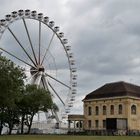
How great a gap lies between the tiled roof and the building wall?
1.49m

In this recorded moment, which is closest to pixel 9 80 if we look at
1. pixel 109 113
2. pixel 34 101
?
pixel 34 101

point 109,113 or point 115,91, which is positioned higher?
point 115,91

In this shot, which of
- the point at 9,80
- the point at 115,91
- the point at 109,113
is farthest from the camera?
the point at 109,113

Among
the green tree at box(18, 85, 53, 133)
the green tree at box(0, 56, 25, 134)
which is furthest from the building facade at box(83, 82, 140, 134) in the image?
the green tree at box(0, 56, 25, 134)

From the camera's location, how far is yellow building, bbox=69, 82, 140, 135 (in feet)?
447

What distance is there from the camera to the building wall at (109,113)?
135875mm

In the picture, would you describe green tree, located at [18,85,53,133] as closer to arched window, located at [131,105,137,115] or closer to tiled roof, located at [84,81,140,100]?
tiled roof, located at [84,81,140,100]

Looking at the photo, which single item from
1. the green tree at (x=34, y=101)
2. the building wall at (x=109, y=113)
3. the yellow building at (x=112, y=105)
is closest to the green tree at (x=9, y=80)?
the green tree at (x=34, y=101)

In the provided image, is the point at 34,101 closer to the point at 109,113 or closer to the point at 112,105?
the point at 112,105

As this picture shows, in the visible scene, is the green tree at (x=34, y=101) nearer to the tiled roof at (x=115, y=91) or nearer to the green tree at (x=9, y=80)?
the green tree at (x=9, y=80)

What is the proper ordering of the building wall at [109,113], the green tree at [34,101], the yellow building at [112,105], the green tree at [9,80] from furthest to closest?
the yellow building at [112,105], the building wall at [109,113], the green tree at [34,101], the green tree at [9,80]

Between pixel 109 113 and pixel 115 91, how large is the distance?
683cm

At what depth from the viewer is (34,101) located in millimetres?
99625

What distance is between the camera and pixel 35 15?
9388 centimetres
